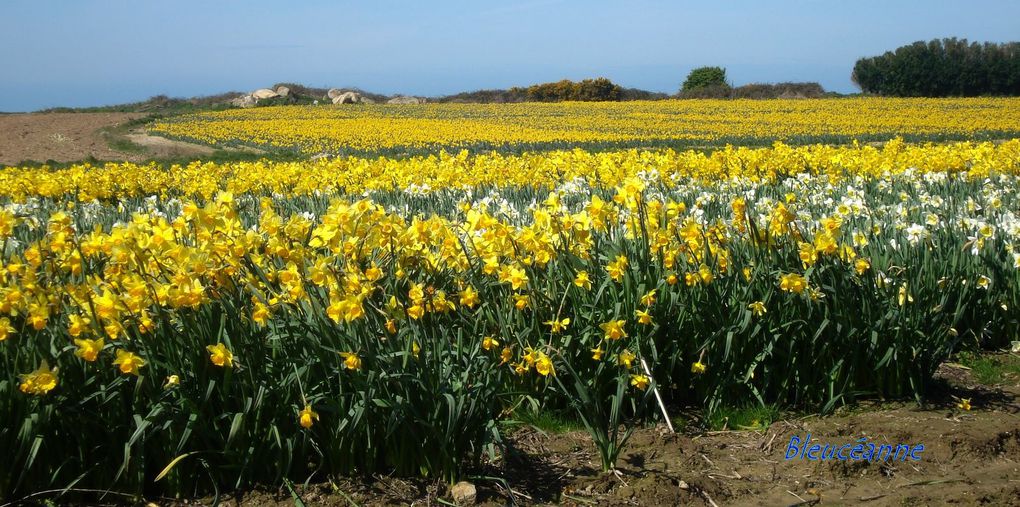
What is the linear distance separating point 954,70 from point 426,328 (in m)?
52.3

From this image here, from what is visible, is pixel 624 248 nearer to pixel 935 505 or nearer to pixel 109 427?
pixel 935 505

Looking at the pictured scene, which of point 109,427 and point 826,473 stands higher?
point 109,427

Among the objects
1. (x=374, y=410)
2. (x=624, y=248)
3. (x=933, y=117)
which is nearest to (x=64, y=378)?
(x=374, y=410)

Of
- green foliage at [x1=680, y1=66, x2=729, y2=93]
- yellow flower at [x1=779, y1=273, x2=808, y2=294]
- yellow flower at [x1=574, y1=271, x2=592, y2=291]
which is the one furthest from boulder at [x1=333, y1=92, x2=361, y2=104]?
yellow flower at [x1=779, y1=273, x2=808, y2=294]

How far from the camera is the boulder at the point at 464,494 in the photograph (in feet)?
9.66

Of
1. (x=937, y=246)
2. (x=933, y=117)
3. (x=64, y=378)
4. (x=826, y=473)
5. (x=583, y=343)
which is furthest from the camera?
(x=933, y=117)

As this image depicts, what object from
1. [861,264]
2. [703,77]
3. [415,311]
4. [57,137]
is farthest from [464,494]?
[703,77]

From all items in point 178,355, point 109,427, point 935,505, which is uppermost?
point 178,355

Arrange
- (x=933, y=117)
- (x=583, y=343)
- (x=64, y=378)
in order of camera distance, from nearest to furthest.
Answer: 1. (x=64, y=378)
2. (x=583, y=343)
3. (x=933, y=117)

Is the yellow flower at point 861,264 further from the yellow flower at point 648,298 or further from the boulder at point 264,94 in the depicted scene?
the boulder at point 264,94

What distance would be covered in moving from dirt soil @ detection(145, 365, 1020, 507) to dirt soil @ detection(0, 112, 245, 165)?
78.2 feet

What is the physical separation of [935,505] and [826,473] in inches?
14.9

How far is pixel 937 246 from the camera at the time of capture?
4848mm

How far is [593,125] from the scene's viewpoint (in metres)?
32.6
